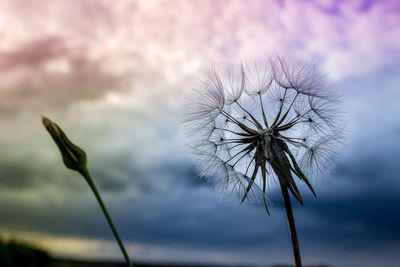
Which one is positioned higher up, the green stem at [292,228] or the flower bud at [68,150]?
the flower bud at [68,150]

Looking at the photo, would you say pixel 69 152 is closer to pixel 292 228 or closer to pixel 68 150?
pixel 68 150

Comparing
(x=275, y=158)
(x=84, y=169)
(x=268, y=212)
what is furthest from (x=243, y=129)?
(x=84, y=169)

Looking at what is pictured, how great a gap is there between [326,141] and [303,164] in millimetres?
623

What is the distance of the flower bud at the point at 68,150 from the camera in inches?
118

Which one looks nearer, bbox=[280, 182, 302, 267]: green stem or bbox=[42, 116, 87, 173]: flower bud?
bbox=[42, 116, 87, 173]: flower bud

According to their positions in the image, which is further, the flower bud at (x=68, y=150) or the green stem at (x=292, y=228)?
the green stem at (x=292, y=228)

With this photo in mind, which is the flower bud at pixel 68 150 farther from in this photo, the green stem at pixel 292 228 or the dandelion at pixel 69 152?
the green stem at pixel 292 228

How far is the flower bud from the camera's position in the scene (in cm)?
299

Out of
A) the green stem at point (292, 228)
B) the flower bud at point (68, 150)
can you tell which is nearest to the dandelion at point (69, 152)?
the flower bud at point (68, 150)

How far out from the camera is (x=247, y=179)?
4.71 meters

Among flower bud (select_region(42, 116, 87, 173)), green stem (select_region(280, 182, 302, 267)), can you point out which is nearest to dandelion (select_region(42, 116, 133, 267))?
flower bud (select_region(42, 116, 87, 173))

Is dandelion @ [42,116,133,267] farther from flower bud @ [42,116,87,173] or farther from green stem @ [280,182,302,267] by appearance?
green stem @ [280,182,302,267]

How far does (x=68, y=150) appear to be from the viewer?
3102 millimetres

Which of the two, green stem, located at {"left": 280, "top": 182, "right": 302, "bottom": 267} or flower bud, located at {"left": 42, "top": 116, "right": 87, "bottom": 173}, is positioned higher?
flower bud, located at {"left": 42, "top": 116, "right": 87, "bottom": 173}
